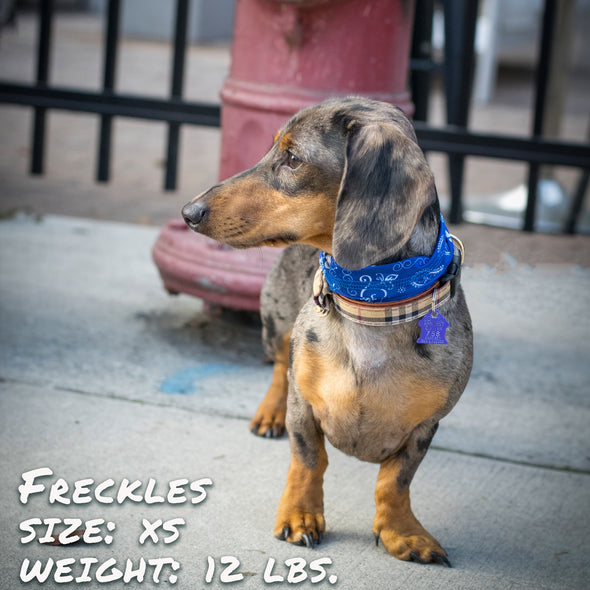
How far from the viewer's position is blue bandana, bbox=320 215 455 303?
7.55 ft

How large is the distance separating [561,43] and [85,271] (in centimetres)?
483

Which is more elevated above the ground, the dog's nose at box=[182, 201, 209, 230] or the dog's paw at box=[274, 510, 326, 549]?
the dog's nose at box=[182, 201, 209, 230]

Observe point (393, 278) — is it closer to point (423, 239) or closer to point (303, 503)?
point (423, 239)

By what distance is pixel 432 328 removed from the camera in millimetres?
2367

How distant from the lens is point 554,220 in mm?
7387

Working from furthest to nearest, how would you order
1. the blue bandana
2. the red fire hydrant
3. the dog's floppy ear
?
the red fire hydrant < the blue bandana < the dog's floppy ear

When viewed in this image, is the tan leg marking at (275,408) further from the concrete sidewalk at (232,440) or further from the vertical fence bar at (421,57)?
the vertical fence bar at (421,57)

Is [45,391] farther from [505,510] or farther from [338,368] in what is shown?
[505,510]

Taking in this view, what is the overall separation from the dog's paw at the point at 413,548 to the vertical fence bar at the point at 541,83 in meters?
3.62

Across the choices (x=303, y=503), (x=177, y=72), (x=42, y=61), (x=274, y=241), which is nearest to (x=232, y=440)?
(x=303, y=503)

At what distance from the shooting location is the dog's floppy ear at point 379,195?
6.99ft

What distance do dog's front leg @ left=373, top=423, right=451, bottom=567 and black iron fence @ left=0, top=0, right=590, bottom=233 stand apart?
307cm

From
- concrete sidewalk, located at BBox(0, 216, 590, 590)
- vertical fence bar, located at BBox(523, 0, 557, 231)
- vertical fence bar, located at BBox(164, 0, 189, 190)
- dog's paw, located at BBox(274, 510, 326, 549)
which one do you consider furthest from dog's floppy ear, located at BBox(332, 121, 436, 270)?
vertical fence bar, located at BBox(164, 0, 189, 190)

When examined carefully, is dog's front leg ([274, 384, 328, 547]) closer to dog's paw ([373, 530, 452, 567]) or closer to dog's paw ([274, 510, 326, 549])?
dog's paw ([274, 510, 326, 549])
